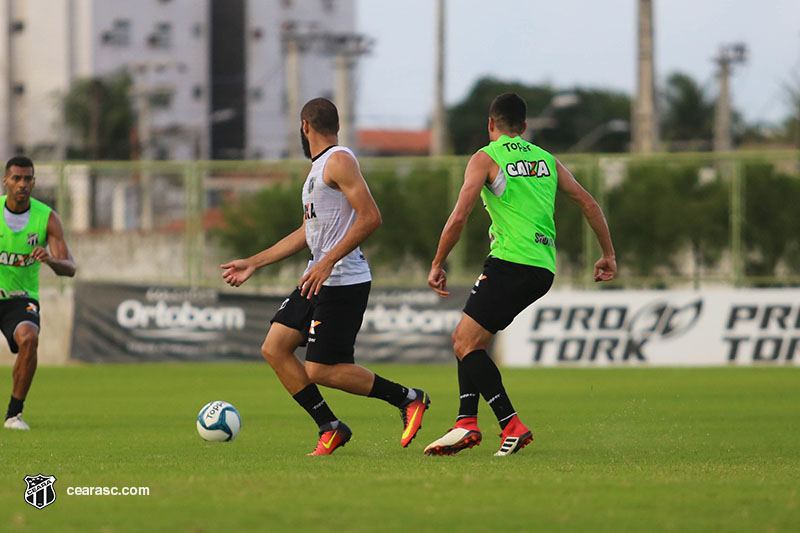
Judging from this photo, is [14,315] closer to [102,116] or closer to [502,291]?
[502,291]

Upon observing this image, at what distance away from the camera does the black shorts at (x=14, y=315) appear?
1117cm

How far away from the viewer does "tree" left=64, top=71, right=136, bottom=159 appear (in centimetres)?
6925

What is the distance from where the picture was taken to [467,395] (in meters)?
8.59

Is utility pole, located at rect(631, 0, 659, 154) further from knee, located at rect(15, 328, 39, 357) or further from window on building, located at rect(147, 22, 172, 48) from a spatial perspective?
window on building, located at rect(147, 22, 172, 48)

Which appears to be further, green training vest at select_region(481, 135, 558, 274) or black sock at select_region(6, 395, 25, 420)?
black sock at select_region(6, 395, 25, 420)

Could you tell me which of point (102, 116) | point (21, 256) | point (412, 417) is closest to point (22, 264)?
point (21, 256)

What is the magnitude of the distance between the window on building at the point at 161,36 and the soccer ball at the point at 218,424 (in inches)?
2872

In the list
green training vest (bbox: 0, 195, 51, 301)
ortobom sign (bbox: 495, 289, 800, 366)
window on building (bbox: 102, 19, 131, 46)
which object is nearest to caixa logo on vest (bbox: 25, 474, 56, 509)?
green training vest (bbox: 0, 195, 51, 301)

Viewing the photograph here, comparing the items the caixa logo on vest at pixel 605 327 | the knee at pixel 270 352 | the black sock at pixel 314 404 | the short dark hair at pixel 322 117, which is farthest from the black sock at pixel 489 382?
the caixa logo on vest at pixel 605 327

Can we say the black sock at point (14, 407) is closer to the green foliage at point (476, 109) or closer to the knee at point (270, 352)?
the knee at point (270, 352)

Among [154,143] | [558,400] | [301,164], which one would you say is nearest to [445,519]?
[558,400]

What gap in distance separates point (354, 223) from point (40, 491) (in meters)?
2.88

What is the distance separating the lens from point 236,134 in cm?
8700

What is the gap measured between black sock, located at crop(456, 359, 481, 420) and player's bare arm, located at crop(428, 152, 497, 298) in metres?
0.59
